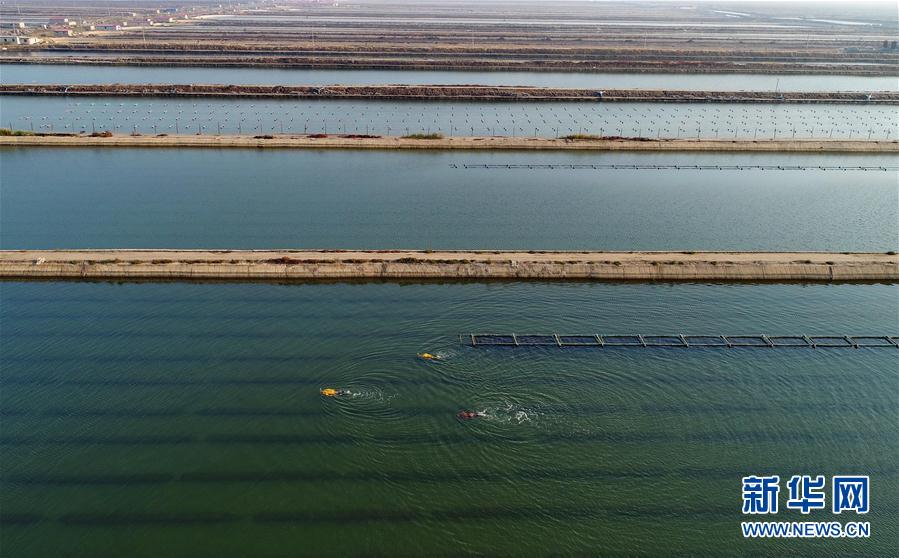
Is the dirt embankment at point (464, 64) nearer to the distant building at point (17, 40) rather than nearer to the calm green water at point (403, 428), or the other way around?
the distant building at point (17, 40)

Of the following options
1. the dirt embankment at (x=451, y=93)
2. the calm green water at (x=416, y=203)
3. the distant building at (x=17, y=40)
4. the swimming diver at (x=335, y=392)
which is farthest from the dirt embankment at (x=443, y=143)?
the distant building at (x=17, y=40)

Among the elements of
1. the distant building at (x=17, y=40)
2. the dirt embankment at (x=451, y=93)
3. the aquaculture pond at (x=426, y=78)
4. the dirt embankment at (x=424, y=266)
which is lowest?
the dirt embankment at (x=424, y=266)

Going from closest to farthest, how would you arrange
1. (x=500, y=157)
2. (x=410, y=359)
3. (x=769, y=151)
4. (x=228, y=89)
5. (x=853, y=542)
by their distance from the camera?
(x=853, y=542) → (x=410, y=359) → (x=500, y=157) → (x=769, y=151) → (x=228, y=89)

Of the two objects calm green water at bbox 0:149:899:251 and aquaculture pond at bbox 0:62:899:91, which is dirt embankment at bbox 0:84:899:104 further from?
calm green water at bbox 0:149:899:251

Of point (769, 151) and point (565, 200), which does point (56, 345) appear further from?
point (769, 151)

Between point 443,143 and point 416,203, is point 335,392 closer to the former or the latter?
point 416,203

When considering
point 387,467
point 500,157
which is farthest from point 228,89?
point 387,467

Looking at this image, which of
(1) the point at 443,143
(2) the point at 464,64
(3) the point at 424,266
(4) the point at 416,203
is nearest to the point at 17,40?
(2) the point at 464,64
